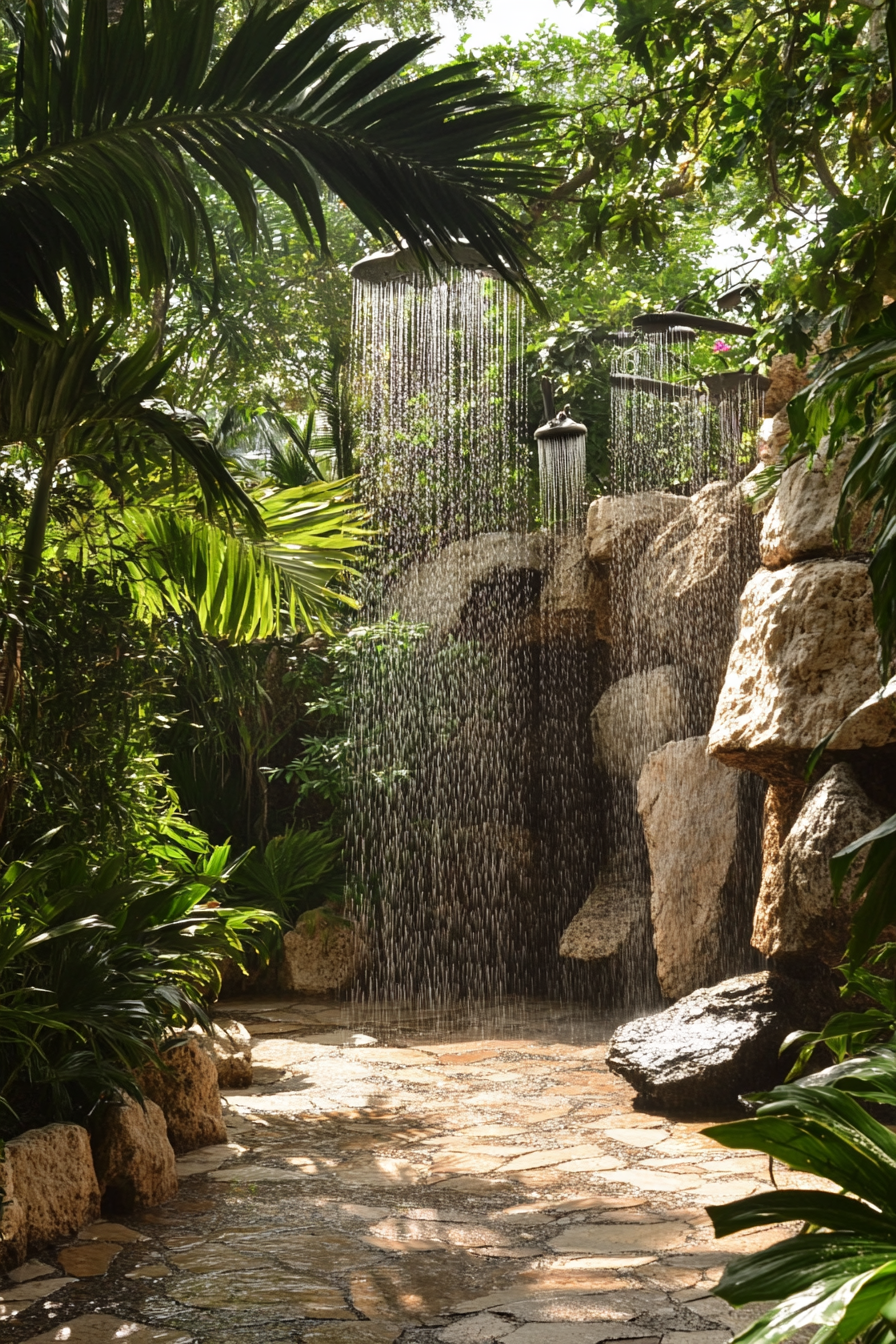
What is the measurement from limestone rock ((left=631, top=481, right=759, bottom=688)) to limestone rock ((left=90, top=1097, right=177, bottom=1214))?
5458mm

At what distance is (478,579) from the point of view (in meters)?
10.7

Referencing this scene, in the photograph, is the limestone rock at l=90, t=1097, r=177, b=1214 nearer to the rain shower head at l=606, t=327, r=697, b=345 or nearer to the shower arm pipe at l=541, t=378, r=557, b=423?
the rain shower head at l=606, t=327, r=697, b=345

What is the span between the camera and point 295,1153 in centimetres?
476

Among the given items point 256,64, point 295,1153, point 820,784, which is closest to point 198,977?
point 295,1153

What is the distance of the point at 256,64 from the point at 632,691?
6.28m

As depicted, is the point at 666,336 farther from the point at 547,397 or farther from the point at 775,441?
the point at 775,441

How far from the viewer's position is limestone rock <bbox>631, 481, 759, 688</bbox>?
8.07 metres

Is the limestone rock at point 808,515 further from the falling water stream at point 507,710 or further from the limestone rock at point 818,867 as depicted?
the falling water stream at point 507,710

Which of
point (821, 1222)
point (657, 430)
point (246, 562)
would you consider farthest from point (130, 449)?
point (657, 430)

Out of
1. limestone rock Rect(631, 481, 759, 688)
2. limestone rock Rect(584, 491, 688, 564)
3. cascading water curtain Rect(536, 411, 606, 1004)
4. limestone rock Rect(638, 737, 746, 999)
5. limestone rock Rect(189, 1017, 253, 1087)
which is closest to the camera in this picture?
limestone rock Rect(189, 1017, 253, 1087)

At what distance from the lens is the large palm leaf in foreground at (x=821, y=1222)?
46.5 inches

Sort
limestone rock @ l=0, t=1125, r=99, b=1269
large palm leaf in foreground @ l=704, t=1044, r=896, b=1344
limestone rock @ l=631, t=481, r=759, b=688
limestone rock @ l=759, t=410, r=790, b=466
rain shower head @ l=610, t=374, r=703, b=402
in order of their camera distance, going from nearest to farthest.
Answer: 1. large palm leaf in foreground @ l=704, t=1044, r=896, b=1344
2. limestone rock @ l=0, t=1125, r=99, b=1269
3. limestone rock @ l=759, t=410, r=790, b=466
4. limestone rock @ l=631, t=481, r=759, b=688
5. rain shower head @ l=610, t=374, r=703, b=402

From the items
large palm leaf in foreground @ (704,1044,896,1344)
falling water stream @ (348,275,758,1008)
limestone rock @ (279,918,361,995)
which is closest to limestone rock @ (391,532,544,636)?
falling water stream @ (348,275,758,1008)

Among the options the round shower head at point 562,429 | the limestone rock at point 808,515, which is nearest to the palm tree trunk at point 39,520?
A: the limestone rock at point 808,515
